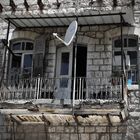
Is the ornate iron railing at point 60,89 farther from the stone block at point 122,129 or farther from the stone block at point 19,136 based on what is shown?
the stone block at point 19,136

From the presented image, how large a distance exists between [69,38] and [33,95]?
95.7 inches

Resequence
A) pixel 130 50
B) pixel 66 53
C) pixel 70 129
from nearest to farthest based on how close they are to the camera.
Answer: pixel 70 129
pixel 130 50
pixel 66 53

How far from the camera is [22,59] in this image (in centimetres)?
1342

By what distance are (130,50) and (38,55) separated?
317 cm

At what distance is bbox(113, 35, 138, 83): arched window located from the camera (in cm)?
1245

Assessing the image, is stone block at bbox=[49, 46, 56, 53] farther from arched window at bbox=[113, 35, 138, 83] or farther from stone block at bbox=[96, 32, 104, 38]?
arched window at bbox=[113, 35, 138, 83]

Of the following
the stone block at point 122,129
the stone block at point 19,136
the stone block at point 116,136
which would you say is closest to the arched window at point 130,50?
the stone block at point 122,129

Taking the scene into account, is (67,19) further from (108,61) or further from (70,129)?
(70,129)

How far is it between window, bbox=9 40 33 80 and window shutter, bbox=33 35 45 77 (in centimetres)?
35

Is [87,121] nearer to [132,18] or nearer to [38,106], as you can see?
[38,106]

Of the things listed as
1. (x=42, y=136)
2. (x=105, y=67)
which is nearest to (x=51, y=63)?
(x=105, y=67)

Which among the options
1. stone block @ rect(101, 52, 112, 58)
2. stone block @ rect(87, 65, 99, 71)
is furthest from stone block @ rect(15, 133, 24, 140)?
stone block @ rect(101, 52, 112, 58)

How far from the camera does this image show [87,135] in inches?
469

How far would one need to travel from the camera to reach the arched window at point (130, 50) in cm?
1245
